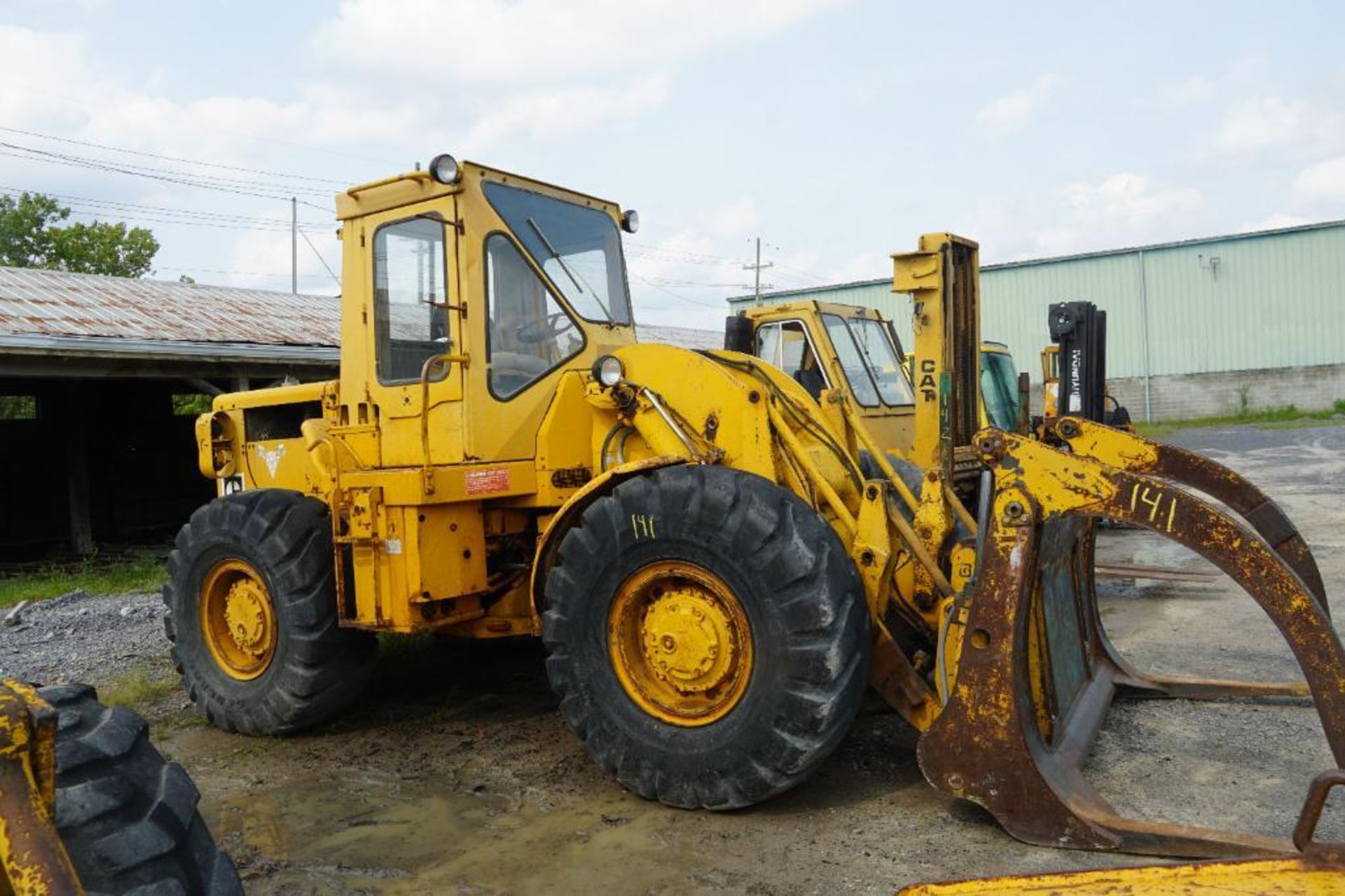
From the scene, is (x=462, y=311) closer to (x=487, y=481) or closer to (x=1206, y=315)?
(x=487, y=481)

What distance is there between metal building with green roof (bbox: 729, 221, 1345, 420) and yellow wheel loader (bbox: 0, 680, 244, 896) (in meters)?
30.1

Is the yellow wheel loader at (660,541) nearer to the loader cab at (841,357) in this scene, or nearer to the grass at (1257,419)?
the loader cab at (841,357)

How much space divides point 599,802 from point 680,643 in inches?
30.9

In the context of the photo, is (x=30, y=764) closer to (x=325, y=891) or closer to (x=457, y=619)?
(x=325, y=891)

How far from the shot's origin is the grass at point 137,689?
6363 mm

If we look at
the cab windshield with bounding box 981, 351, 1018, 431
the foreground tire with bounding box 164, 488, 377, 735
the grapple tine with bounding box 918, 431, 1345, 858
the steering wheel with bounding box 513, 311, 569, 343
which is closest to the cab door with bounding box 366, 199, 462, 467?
the steering wheel with bounding box 513, 311, 569, 343

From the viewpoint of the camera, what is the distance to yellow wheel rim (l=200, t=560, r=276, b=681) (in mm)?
5625

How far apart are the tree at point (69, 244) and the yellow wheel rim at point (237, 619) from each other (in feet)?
100

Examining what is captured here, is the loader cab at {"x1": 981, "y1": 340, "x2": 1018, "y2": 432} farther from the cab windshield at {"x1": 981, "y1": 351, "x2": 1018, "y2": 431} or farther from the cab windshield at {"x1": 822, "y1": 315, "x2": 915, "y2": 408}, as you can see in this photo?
the cab windshield at {"x1": 822, "y1": 315, "x2": 915, "y2": 408}

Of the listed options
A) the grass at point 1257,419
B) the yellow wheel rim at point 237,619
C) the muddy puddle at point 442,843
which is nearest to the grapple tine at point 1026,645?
the muddy puddle at point 442,843

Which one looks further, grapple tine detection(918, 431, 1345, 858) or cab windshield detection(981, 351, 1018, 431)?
cab windshield detection(981, 351, 1018, 431)

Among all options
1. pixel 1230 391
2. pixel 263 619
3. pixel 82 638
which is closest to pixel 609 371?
pixel 263 619

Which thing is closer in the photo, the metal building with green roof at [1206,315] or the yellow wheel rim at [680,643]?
the yellow wheel rim at [680,643]

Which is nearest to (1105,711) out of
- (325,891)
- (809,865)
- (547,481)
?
(809,865)
